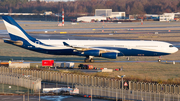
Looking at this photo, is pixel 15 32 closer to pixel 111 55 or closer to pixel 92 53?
pixel 92 53

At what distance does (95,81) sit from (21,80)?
11.3m

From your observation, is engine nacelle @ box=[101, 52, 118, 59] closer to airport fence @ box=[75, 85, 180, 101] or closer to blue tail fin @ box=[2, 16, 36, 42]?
blue tail fin @ box=[2, 16, 36, 42]

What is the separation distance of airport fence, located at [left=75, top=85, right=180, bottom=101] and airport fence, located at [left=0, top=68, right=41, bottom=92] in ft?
20.4

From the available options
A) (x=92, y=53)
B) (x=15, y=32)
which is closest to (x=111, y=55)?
(x=92, y=53)

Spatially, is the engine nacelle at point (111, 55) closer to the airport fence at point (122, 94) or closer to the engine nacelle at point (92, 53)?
the engine nacelle at point (92, 53)

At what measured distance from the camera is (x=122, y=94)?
127 ft

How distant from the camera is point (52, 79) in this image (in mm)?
49656

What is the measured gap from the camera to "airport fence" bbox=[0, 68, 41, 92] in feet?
147

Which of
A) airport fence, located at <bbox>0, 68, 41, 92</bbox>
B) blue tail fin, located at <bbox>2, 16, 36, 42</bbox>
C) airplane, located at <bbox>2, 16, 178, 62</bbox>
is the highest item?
blue tail fin, located at <bbox>2, 16, 36, 42</bbox>

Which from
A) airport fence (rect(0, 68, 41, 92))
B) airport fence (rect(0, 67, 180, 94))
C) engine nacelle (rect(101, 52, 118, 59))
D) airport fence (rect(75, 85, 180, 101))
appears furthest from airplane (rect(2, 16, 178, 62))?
airport fence (rect(75, 85, 180, 101))

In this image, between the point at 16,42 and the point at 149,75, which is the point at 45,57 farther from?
the point at 149,75

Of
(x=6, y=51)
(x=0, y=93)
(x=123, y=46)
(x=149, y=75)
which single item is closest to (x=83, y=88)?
(x=0, y=93)

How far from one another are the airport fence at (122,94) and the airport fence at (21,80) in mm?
6210

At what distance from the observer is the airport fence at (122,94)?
36344 millimetres
